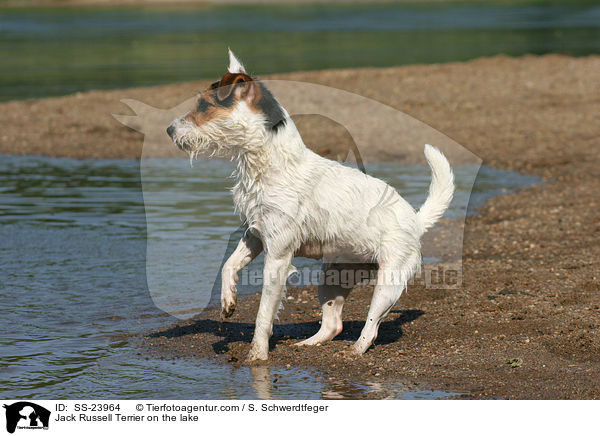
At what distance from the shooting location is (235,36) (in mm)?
58562

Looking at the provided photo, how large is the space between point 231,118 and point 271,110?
1.07ft

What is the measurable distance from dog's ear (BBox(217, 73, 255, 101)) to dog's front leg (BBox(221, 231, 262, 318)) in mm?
1234

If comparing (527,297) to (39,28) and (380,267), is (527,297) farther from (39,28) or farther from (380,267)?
(39,28)

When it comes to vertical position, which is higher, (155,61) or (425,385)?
(155,61)

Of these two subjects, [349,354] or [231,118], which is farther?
[349,354]

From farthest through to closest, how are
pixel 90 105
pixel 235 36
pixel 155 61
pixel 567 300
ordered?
pixel 235 36 → pixel 155 61 → pixel 90 105 → pixel 567 300

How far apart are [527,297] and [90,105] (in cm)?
1862

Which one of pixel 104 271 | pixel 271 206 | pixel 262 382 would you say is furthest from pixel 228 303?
pixel 104 271

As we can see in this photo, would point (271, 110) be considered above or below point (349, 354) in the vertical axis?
above

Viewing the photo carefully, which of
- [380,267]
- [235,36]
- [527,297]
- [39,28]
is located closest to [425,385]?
[380,267]

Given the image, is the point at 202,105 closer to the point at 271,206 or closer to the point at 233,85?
the point at 233,85

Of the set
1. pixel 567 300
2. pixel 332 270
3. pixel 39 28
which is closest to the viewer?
pixel 332 270

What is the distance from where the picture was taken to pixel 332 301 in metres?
7.99
